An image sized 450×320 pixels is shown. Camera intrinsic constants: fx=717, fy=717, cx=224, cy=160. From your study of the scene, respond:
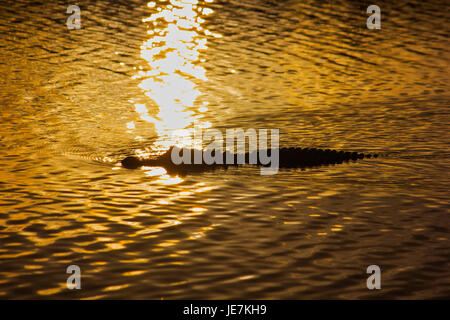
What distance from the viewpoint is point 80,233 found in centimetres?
952

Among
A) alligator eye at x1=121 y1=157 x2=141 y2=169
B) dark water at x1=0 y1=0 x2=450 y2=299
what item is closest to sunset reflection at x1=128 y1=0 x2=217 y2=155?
dark water at x1=0 y1=0 x2=450 y2=299

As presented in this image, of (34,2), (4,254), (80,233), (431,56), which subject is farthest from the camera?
(34,2)

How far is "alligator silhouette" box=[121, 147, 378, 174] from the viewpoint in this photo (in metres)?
12.6

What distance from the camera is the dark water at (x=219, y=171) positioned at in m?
8.38

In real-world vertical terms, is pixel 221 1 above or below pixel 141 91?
above

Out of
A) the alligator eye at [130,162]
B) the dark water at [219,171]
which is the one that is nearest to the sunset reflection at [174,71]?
the dark water at [219,171]

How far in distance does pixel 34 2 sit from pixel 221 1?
26.5ft

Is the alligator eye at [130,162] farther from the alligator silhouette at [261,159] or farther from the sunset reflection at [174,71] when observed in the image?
the sunset reflection at [174,71]

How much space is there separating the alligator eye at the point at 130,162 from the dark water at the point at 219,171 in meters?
0.24

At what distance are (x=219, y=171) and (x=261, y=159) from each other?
3.25 feet

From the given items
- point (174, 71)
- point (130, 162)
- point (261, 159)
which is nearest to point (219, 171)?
point (261, 159)

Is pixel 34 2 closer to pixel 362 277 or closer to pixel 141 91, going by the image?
pixel 141 91
